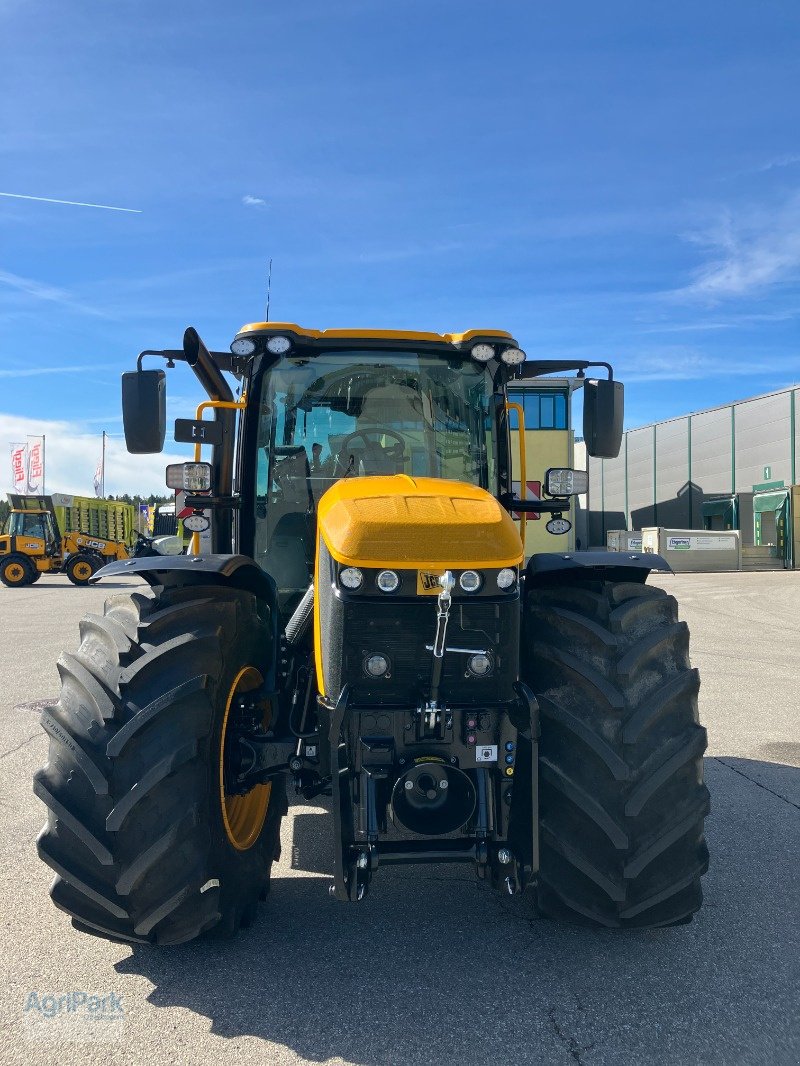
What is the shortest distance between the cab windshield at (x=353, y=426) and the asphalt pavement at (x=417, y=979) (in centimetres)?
155

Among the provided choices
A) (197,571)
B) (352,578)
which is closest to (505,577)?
(352,578)

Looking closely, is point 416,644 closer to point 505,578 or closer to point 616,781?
point 505,578

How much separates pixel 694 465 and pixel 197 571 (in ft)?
169

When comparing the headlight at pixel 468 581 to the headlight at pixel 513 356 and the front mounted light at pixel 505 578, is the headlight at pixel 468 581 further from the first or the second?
the headlight at pixel 513 356

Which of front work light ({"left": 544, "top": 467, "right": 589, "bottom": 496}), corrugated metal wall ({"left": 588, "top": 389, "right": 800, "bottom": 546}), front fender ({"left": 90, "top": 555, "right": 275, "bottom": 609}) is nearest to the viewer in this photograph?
front fender ({"left": 90, "top": 555, "right": 275, "bottom": 609})

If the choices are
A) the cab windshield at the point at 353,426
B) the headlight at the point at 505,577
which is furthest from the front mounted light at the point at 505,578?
the cab windshield at the point at 353,426

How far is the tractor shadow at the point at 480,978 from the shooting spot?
2.66m

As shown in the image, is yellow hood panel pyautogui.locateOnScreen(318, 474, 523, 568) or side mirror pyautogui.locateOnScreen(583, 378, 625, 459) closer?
yellow hood panel pyautogui.locateOnScreen(318, 474, 523, 568)

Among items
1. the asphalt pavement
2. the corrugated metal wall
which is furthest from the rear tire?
the asphalt pavement

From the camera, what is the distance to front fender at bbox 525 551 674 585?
347 cm

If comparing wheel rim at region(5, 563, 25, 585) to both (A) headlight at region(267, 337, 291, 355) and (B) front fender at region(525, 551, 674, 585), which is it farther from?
(B) front fender at region(525, 551, 674, 585)

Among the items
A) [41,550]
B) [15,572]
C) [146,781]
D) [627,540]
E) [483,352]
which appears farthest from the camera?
[627,540]

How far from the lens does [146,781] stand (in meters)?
2.90

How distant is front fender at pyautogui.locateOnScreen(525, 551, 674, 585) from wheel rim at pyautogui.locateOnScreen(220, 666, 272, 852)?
3.95 ft
